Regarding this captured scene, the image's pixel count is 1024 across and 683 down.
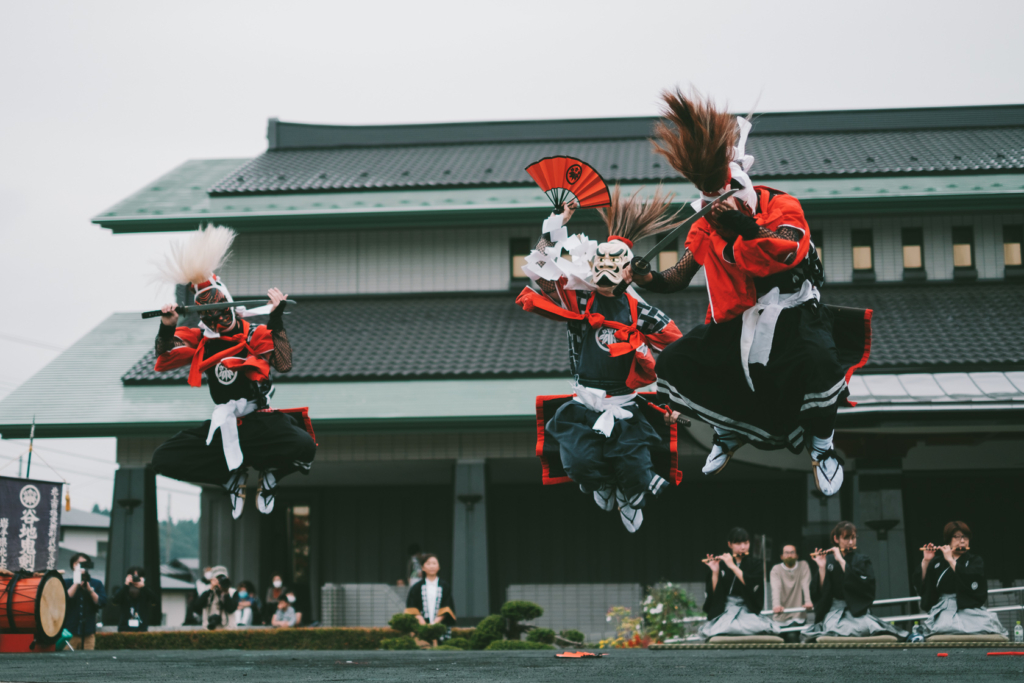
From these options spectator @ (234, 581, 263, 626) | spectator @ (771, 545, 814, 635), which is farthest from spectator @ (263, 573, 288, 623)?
spectator @ (771, 545, 814, 635)

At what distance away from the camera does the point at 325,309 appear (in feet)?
56.9

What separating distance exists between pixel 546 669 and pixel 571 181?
3083mm

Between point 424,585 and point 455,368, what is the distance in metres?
3.69

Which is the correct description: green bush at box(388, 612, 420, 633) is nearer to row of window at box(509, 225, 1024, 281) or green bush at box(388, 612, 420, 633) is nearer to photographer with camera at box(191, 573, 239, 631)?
photographer with camera at box(191, 573, 239, 631)

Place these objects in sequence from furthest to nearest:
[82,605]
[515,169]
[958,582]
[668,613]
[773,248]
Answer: [515,169]
[668,613]
[82,605]
[958,582]
[773,248]

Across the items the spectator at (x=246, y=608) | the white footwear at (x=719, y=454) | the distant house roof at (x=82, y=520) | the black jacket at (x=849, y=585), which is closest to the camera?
the white footwear at (x=719, y=454)

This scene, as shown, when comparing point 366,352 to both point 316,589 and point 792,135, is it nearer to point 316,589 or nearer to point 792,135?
point 316,589

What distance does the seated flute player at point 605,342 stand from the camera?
6840 mm

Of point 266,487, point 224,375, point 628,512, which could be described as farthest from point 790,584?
point 224,375

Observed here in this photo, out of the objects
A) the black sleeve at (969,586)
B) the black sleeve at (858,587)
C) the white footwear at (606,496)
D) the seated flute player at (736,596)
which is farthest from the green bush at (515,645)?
the white footwear at (606,496)

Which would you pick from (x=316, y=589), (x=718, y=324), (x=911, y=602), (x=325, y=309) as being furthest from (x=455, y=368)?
(x=718, y=324)

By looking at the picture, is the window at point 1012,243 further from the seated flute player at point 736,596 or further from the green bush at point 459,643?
the green bush at point 459,643

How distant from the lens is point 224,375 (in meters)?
8.25

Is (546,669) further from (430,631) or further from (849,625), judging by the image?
(849,625)
